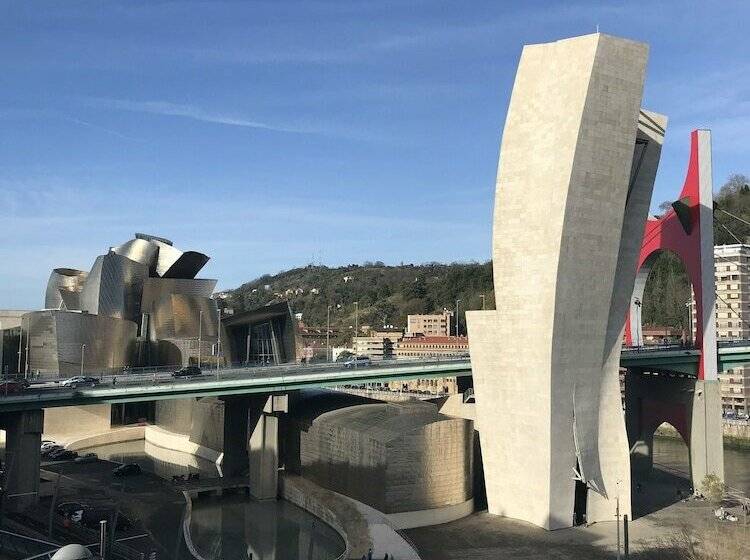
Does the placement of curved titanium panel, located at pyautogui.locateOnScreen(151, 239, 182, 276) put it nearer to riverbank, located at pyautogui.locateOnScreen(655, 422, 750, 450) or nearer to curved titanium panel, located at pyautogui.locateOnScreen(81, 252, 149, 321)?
curved titanium panel, located at pyautogui.locateOnScreen(81, 252, 149, 321)

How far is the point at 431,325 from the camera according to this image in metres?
124

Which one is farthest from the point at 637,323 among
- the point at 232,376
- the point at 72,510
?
the point at 72,510

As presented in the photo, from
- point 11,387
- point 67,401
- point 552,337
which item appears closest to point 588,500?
point 552,337

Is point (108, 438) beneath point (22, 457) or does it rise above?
beneath

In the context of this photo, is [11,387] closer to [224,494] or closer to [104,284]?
[224,494]

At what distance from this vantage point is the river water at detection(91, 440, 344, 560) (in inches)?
1202

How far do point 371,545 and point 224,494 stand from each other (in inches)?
660

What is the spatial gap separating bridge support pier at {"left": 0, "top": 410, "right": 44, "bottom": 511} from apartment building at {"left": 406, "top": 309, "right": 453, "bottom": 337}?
94.2 meters

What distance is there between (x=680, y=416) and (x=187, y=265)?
43.5m

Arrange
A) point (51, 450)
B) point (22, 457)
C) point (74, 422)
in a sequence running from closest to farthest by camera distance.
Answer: point (22, 457) → point (51, 450) → point (74, 422)

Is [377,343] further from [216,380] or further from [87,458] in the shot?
[216,380]

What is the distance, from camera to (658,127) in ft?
112

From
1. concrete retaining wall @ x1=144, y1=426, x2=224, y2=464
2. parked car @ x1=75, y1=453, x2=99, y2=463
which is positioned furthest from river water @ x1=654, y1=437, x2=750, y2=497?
parked car @ x1=75, y1=453, x2=99, y2=463

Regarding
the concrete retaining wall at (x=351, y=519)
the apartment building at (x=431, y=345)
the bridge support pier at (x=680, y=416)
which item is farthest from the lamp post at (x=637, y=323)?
the apartment building at (x=431, y=345)
